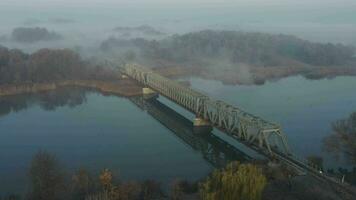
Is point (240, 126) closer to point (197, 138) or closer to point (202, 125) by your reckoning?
point (197, 138)

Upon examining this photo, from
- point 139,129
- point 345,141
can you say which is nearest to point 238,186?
point 345,141

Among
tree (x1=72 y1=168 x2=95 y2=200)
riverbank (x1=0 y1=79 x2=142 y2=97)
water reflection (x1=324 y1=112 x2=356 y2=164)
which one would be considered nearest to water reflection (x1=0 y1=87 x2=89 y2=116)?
riverbank (x1=0 y1=79 x2=142 y2=97)

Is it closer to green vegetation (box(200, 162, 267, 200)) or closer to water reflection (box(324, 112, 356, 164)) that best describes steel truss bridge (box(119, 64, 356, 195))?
water reflection (box(324, 112, 356, 164))

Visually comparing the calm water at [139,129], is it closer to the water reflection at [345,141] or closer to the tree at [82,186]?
the water reflection at [345,141]

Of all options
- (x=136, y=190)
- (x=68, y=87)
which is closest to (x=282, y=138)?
(x=136, y=190)

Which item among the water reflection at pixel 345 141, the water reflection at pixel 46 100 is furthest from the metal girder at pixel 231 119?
the water reflection at pixel 46 100
